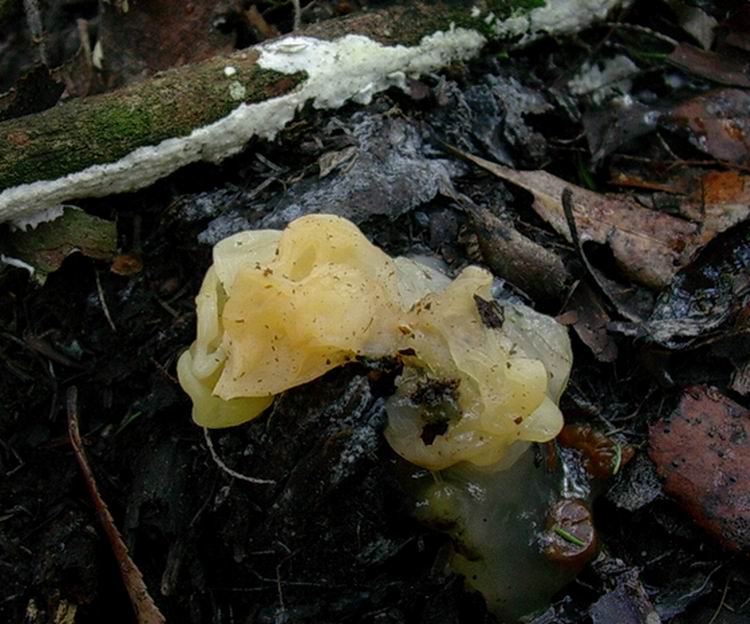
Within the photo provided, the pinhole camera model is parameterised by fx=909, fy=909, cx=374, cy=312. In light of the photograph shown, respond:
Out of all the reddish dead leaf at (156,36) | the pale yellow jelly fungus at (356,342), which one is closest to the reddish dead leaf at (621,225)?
the pale yellow jelly fungus at (356,342)

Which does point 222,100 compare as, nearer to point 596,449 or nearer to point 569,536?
point 596,449

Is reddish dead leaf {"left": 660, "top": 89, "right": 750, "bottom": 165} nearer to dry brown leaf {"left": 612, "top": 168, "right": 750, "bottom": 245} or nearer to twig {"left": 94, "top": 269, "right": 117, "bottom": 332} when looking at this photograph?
→ dry brown leaf {"left": 612, "top": 168, "right": 750, "bottom": 245}

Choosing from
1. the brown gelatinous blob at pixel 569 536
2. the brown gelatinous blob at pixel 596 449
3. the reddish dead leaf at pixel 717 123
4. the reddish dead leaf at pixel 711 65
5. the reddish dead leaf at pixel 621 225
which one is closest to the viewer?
the brown gelatinous blob at pixel 569 536

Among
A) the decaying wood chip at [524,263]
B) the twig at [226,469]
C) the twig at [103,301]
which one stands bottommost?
the twig at [226,469]

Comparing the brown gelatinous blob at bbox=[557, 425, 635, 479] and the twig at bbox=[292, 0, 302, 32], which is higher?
the twig at bbox=[292, 0, 302, 32]

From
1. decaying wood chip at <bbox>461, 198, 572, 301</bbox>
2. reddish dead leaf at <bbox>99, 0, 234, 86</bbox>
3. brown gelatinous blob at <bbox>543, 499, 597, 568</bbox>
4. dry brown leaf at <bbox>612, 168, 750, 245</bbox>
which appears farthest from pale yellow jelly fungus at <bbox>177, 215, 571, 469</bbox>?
reddish dead leaf at <bbox>99, 0, 234, 86</bbox>

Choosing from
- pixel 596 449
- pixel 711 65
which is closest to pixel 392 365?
pixel 596 449

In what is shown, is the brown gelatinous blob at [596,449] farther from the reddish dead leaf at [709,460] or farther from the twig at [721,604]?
the twig at [721,604]
